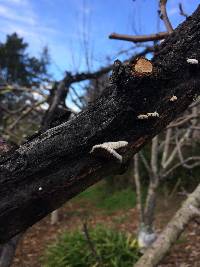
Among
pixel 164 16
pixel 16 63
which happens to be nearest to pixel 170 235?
pixel 164 16

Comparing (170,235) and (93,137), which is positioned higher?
(170,235)

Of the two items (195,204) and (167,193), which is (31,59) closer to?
(167,193)

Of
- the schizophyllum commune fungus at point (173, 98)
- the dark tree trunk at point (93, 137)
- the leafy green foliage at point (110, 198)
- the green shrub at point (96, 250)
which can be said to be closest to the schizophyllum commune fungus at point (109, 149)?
the dark tree trunk at point (93, 137)

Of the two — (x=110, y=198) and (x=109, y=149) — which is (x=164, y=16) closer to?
(x=109, y=149)

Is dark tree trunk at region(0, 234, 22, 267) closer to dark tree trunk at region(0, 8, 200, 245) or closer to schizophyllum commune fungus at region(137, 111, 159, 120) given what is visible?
dark tree trunk at region(0, 8, 200, 245)

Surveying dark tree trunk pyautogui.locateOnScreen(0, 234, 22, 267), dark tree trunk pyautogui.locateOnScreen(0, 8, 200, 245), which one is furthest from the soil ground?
dark tree trunk pyautogui.locateOnScreen(0, 8, 200, 245)

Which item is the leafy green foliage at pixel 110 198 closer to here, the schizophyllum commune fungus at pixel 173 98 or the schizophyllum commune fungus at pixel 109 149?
the schizophyllum commune fungus at pixel 173 98
